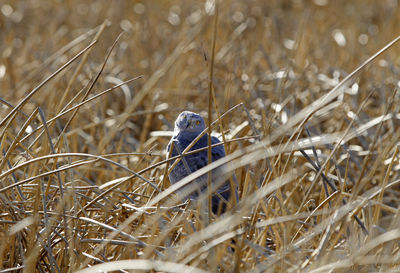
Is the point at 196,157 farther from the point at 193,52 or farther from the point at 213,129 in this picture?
the point at 193,52

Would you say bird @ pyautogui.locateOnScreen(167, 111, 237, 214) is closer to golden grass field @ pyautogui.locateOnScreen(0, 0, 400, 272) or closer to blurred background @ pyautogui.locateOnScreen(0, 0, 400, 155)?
golden grass field @ pyautogui.locateOnScreen(0, 0, 400, 272)

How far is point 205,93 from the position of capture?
143 inches

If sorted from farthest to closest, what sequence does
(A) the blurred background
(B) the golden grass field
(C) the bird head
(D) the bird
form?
(A) the blurred background → (C) the bird head → (D) the bird → (B) the golden grass field

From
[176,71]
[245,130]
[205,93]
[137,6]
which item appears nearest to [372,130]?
[245,130]

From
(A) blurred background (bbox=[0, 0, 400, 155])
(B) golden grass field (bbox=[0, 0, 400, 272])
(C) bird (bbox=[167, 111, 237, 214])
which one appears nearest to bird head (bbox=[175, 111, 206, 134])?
(C) bird (bbox=[167, 111, 237, 214])

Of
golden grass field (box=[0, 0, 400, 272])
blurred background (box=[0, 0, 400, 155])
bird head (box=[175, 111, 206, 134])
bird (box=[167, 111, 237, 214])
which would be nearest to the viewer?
golden grass field (box=[0, 0, 400, 272])

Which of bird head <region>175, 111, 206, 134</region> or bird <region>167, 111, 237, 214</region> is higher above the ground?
bird head <region>175, 111, 206, 134</region>

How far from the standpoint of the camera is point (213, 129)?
2244 mm

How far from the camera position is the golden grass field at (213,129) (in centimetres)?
152

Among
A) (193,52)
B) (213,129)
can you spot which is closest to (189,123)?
(213,129)

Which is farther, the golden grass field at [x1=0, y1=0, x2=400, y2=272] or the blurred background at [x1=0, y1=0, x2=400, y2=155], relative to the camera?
the blurred background at [x1=0, y1=0, x2=400, y2=155]

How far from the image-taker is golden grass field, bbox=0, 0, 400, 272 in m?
1.52

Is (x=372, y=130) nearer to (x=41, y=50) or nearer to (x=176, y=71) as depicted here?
(x=176, y=71)

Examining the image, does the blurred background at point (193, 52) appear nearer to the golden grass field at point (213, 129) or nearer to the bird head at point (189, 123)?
the golden grass field at point (213, 129)
